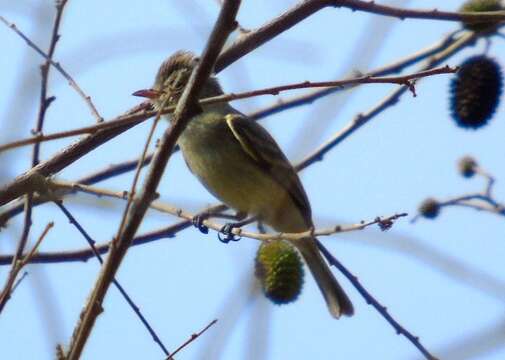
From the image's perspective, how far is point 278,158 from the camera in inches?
237

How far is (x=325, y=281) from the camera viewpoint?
6023 mm

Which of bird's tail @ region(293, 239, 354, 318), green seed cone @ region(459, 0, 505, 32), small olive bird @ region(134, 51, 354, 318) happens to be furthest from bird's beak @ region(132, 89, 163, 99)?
green seed cone @ region(459, 0, 505, 32)

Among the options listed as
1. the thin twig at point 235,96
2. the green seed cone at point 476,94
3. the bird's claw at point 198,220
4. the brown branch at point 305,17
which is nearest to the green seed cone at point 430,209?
the green seed cone at point 476,94

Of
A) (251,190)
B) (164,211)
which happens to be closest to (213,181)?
(251,190)

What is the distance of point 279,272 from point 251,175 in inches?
54.5

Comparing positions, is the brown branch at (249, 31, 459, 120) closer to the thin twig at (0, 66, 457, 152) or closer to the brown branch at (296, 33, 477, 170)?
the brown branch at (296, 33, 477, 170)

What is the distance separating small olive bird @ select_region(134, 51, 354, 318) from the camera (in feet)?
19.2

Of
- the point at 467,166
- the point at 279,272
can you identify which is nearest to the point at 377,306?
the point at 279,272

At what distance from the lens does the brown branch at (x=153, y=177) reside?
230 cm

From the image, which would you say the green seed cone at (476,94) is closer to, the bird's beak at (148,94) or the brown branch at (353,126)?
the brown branch at (353,126)

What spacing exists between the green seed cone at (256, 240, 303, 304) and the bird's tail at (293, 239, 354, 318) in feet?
3.46

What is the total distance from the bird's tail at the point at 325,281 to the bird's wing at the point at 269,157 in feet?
0.78

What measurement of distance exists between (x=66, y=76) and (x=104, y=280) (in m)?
1.73

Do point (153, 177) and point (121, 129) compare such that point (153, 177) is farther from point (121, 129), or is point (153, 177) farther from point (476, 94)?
point (476, 94)
